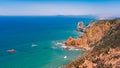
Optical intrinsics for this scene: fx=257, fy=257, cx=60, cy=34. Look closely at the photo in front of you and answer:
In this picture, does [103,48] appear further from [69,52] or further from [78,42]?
[78,42]

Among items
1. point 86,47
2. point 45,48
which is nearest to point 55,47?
point 45,48

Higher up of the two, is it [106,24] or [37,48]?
[106,24]

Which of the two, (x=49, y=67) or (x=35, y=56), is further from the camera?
(x=35, y=56)

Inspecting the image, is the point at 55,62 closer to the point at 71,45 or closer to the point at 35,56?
the point at 35,56

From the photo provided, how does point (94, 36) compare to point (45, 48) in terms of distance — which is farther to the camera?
point (94, 36)

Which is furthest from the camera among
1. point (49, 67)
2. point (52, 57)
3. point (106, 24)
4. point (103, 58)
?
point (106, 24)

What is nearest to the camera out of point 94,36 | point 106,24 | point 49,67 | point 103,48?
point 103,48

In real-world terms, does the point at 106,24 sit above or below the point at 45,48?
above

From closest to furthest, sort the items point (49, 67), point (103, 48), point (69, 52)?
1. point (103, 48)
2. point (49, 67)
3. point (69, 52)

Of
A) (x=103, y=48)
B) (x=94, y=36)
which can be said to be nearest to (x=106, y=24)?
(x=94, y=36)
